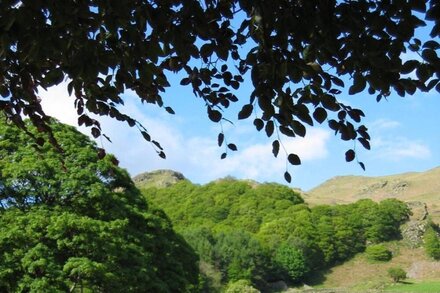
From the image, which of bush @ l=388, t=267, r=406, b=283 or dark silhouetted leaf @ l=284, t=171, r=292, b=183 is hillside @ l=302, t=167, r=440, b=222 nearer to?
bush @ l=388, t=267, r=406, b=283

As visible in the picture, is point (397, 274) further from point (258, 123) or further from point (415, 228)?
point (258, 123)

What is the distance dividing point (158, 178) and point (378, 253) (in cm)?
6857

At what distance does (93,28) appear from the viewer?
11.2 feet

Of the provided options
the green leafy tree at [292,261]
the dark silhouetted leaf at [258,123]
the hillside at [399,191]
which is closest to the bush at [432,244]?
the green leafy tree at [292,261]

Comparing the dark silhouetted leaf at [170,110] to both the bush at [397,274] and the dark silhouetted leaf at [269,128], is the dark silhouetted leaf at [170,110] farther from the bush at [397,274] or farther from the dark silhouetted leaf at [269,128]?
the bush at [397,274]

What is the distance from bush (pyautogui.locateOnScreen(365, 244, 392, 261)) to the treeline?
3407mm

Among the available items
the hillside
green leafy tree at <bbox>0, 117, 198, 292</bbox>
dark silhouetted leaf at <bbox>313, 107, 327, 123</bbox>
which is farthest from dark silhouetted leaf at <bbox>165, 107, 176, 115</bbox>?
the hillside

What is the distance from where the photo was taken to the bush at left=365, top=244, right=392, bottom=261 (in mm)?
95125

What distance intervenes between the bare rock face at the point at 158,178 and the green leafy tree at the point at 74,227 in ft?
372

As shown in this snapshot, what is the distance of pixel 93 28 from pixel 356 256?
99.9 meters

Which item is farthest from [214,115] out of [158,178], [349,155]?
[158,178]

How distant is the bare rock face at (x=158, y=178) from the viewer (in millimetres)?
141625

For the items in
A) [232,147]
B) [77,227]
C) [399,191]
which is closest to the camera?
[232,147]

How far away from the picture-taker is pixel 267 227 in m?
97.8
